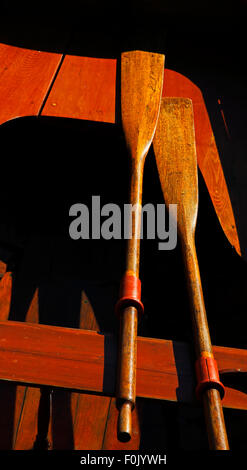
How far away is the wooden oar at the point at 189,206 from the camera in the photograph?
0.68m

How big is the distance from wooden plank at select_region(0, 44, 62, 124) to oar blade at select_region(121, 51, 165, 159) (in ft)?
1.02

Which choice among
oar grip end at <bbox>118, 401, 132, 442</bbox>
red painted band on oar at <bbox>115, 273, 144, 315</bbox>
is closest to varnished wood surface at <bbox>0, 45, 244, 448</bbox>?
red painted band on oar at <bbox>115, 273, 144, 315</bbox>

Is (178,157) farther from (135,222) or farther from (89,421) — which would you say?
(89,421)

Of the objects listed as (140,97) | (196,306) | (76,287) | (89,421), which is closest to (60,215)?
(76,287)

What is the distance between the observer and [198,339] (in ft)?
2.54

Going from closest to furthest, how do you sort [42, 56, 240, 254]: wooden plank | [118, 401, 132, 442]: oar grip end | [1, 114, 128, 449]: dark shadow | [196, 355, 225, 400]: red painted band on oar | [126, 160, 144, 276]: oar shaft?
1. [118, 401, 132, 442]: oar grip end
2. [196, 355, 225, 400]: red painted band on oar
3. [126, 160, 144, 276]: oar shaft
4. [42, 56, 240, 254]: wooden plank
5. [1, 114, 128, 449]: dark shadow

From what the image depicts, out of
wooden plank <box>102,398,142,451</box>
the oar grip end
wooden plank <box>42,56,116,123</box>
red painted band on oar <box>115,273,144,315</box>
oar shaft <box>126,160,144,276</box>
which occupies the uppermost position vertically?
wooden plank <box>42,56,116,123</box>

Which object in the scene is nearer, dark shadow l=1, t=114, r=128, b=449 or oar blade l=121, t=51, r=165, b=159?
oar blade l=121, t=51, r=165, b=159

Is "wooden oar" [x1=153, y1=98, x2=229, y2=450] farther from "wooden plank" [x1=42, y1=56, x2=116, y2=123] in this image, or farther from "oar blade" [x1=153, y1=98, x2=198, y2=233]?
"wooden plank" [x1=42, y1=56, x2=116, y2=123]

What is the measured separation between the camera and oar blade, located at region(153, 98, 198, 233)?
1.11 metres

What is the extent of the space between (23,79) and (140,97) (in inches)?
18.9

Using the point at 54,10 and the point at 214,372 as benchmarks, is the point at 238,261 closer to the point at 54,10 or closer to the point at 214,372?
the point at 214,372

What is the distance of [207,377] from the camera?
0.70 metres

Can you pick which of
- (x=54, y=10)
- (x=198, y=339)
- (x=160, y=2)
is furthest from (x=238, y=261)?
(x=54, y=10)
